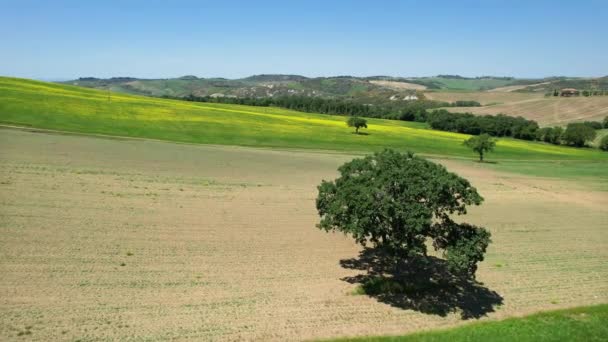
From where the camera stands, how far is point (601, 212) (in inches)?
1715

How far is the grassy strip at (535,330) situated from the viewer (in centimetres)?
1926

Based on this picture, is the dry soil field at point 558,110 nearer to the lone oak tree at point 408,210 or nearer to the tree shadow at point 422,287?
the tree shadow at point 422,287

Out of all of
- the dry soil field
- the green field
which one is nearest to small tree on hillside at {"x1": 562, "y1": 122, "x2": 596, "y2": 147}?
the green field

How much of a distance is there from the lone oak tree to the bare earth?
3.09 meters

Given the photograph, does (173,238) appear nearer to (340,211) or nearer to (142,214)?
(142,214)

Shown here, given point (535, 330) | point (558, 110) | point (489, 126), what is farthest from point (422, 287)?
point (558, 110)

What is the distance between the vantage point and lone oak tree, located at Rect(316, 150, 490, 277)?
21500mm

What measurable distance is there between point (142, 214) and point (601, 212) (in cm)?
4023

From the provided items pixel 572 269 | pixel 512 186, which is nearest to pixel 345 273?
pixel 572 269

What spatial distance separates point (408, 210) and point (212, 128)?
60076 millimetres

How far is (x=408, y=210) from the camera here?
2148 centimetres

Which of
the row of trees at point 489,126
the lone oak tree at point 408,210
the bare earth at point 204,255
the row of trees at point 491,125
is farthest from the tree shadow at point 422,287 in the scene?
the row of trees at point 489,126

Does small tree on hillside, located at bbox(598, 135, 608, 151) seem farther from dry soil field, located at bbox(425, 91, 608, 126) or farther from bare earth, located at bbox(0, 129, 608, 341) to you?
bare earth, located at bbox(0, 129, 608, 341)

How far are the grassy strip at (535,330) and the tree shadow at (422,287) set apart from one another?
5.40 ft
